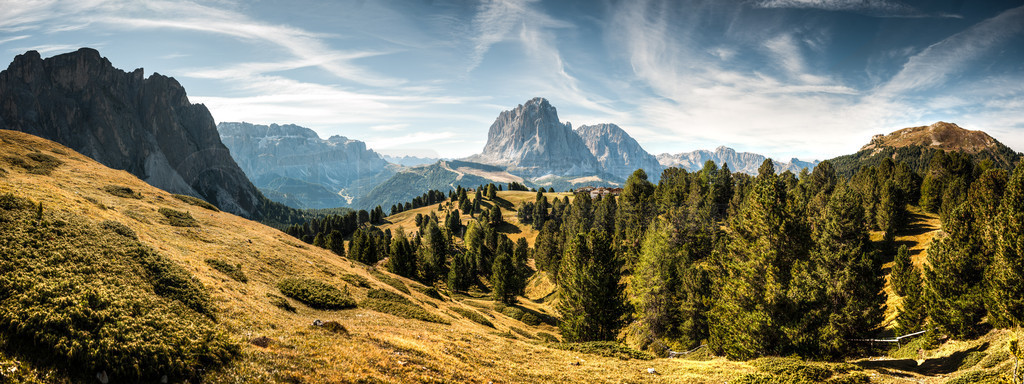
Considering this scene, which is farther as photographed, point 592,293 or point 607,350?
point 592,293

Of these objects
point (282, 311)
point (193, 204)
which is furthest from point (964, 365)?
point (193, 204)

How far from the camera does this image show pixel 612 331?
125ft

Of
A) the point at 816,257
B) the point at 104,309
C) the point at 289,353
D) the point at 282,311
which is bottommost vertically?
the point at 282,311

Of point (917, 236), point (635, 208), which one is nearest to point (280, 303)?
point (917, 236)

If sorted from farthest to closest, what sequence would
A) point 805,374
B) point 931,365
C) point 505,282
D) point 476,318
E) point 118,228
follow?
1. point 505,282
2. point 476,318
3. point 931,365
4. point 118,228
5. point 805,374

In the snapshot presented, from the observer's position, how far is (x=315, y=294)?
2869cm

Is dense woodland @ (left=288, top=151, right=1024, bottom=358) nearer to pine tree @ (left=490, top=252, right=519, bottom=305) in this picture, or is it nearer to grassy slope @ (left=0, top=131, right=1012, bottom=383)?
grassy slope @ (left=0, top=131, right=1012, bottom=383)

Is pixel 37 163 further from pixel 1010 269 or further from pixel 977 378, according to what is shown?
pixel 1010 269

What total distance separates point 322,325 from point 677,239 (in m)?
69.8

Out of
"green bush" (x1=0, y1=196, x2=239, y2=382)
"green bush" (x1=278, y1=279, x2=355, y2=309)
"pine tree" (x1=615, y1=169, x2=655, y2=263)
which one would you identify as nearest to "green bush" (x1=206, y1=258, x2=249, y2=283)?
"green bush" (x1=278, y1=279, x2=355, y2=309)

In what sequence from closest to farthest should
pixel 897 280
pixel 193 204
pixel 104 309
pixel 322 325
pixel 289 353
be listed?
pixel 104 309
pixel 289 353
pixel 322 325
pixel 897 280
pixel 193 204

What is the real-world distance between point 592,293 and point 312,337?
27039mm

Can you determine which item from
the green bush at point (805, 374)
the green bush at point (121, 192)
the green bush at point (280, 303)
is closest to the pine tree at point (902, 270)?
the green bush at point (805, 374)

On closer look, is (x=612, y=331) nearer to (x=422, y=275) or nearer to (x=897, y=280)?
(x=897, y=280)
